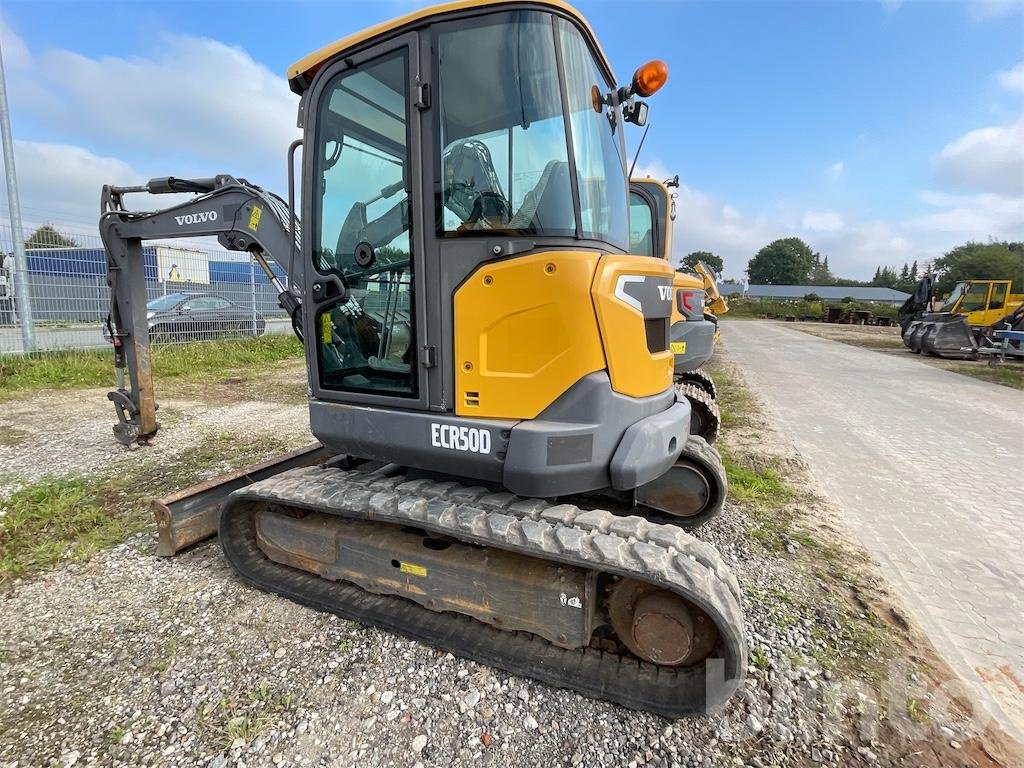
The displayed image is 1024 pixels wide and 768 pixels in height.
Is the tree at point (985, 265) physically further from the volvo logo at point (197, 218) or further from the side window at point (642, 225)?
the volvo logo at point (197, 218)

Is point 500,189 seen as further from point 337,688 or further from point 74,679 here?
point 74,679

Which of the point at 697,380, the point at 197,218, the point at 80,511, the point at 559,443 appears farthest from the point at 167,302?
the point at 559,443

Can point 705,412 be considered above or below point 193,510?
above

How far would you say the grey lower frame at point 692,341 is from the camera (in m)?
5.93

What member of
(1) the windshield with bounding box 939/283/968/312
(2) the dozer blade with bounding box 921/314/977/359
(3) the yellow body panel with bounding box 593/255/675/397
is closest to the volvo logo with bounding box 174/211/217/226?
(3) the yellow body panel with bounding box 593/255/675/397

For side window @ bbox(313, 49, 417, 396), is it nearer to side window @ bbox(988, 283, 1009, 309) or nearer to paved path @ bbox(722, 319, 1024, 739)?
paved path @ bbox(722, 319, 1024, 739)

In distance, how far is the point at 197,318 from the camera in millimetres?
11203

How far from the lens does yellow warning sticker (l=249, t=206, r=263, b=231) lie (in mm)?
3508

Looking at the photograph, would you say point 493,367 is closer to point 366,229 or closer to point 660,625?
point 366,229

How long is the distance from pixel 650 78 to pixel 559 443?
5.82 feet

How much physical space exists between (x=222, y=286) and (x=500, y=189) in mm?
11842

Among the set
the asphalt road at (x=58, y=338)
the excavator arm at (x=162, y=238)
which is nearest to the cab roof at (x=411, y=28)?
the excavator arm at (x=162, y=238)

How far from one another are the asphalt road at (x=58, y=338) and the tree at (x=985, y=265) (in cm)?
→ 7335

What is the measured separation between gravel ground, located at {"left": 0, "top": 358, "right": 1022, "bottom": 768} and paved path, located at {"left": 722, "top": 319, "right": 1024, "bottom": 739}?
0.41 meters
